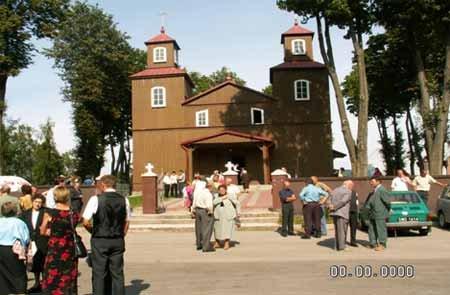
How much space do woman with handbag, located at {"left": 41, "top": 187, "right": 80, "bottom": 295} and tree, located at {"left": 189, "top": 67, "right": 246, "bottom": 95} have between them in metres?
57.6

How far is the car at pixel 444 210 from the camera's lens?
1678 cm

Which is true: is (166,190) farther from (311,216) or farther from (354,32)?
(311,216)

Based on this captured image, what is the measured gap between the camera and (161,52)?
4169 cm

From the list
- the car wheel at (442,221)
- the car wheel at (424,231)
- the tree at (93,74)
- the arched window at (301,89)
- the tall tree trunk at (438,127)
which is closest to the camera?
the car wheel at (424,231)

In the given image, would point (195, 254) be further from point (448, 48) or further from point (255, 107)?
point (255, 107)

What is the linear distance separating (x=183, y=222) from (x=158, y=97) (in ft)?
70.5

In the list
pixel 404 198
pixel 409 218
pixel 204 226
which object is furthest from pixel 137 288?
pixel 404 198

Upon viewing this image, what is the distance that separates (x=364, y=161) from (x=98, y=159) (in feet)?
104

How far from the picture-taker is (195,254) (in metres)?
12.8

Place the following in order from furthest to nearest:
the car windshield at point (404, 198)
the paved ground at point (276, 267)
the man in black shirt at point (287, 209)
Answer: the car windshield at point (404, 198), the man in black shirt at point (287, 209), the paved ground at point (276, 267)

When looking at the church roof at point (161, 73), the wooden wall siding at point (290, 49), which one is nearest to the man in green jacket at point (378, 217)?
the church roof at point (161, 73)

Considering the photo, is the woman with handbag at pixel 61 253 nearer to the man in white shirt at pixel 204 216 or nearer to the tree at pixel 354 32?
the man in white shirt at pixel 204 216

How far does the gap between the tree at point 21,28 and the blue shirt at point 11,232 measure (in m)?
24.9

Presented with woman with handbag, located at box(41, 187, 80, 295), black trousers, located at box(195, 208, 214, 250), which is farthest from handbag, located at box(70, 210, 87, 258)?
black trousers, located at box(195, 208, 214, 250)
